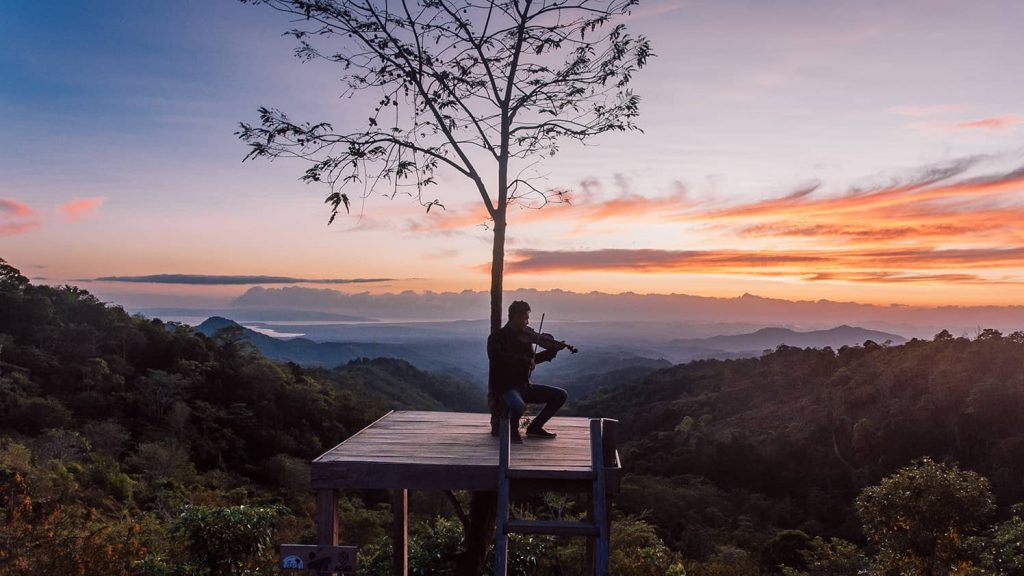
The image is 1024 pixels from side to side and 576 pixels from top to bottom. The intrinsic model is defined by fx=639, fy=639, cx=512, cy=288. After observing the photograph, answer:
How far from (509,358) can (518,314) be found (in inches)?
19.2

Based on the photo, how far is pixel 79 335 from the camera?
121 feet

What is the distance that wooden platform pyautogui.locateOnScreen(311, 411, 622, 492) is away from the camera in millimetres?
5535

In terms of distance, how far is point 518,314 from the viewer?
6.79 meters

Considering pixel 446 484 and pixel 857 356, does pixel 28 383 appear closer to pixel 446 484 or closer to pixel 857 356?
pixel 446 484

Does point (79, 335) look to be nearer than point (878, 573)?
No

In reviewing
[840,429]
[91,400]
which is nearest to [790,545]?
[840,429]

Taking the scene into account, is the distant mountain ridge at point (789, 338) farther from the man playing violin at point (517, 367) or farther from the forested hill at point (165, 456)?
the man playing violin at point (517, 367)

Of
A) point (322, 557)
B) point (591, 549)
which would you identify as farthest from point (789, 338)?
point (322, 557)

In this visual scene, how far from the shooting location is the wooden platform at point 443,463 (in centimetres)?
554

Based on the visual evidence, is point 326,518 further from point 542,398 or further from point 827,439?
point 827,439

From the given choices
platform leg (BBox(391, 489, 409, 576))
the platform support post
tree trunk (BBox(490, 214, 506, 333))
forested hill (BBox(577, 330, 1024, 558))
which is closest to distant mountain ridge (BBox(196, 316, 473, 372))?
forested hill (BBox(577, 330, 1024, 558))

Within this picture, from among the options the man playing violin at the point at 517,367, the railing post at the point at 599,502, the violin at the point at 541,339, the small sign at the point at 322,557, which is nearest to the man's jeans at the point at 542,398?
the man playing violin at the point at 517,367

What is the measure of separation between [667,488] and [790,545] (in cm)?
1050

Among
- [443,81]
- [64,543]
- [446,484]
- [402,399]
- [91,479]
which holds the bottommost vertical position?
[402,399]
